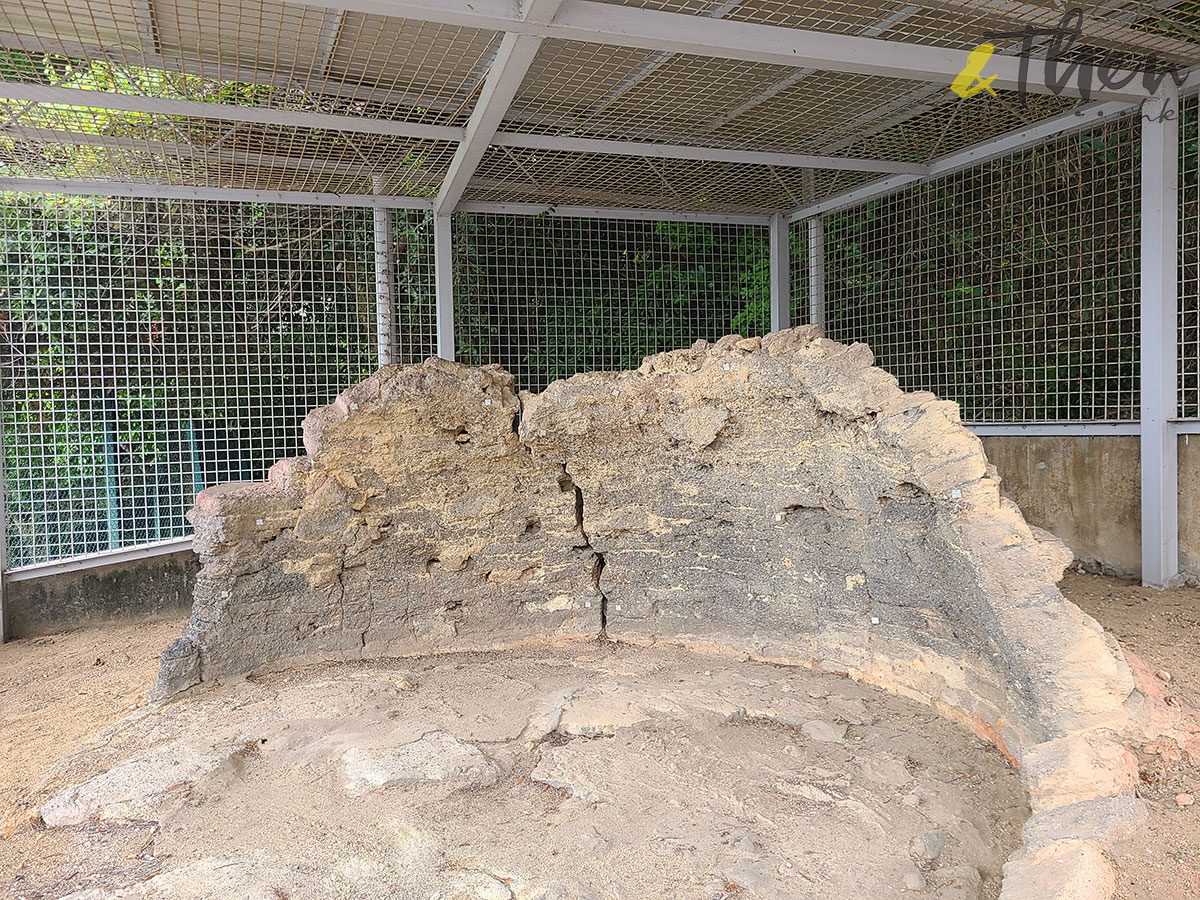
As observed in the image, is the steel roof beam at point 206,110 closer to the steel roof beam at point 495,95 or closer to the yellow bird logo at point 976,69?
the steel roof beam at point 495,95

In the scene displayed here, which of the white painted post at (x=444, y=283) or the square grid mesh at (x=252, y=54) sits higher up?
the square grid mesh at (x=252, y=54)

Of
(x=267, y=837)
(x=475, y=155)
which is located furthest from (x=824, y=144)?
(x=267, y=837)

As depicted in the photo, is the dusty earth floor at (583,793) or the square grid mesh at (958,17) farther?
the square grid mesh at (958,17)

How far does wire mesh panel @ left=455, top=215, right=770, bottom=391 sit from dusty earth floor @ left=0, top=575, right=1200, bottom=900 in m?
2.86

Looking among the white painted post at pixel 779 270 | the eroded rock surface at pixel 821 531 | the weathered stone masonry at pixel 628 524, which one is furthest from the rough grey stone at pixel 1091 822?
the white painted post at pixel 779 270

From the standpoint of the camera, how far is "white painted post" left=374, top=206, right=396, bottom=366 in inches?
235

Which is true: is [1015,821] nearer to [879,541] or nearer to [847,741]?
[847,741]

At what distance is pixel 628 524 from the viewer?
468cm

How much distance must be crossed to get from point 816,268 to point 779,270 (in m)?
0.29

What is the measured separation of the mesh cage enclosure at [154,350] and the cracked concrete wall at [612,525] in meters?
1.62

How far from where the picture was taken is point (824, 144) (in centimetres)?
560

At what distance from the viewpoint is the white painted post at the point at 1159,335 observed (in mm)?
4656

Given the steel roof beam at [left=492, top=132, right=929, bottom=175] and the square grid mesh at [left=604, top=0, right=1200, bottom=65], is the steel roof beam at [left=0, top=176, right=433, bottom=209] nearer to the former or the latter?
the steel roof beam at [left=492, top=132, right=929, bottom=175]

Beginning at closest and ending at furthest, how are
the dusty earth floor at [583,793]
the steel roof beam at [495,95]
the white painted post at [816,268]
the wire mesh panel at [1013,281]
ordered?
the dusty earth floor at [583,793] < the steel roof beam at [495,95] < the wire mesh panel at [1013,281] < the white painted post at [816,268]
